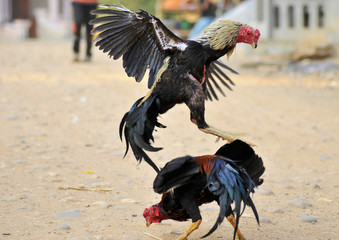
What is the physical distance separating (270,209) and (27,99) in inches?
233

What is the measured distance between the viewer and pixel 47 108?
29.7ft

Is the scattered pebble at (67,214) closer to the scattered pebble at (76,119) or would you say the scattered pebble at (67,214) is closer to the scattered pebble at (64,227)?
the scattered pebble at (64,227)

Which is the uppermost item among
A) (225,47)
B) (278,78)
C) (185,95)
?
(225,47)

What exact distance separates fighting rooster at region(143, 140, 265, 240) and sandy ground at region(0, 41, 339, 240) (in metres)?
0.43

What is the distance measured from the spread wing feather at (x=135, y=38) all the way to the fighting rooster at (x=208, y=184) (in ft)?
2.56

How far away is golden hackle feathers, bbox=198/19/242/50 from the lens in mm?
3910

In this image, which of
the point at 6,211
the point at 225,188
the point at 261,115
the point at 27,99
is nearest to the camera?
the point at 225,188

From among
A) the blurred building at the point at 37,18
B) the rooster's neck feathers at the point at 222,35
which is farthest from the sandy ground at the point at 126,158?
the blurred building at the point at 37,18

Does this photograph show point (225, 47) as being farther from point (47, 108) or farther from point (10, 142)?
point (47, 108)

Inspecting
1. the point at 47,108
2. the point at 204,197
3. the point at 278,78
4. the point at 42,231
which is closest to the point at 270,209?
the point at 204,197

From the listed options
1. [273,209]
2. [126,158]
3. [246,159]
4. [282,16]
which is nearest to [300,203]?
[273,209]

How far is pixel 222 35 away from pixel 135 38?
26.6 inches

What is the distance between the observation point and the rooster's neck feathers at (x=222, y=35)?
3910 mm

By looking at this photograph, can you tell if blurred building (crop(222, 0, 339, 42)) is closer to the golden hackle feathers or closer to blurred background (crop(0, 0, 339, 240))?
blurred background (crop(0, 0, 339, 240))
